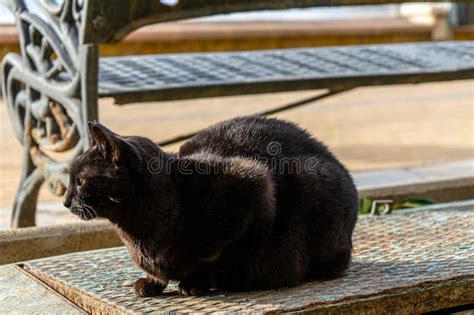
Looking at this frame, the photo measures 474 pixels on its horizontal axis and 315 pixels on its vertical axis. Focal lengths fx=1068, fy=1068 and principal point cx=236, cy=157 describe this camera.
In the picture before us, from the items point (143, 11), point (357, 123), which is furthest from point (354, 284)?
point (357, 123)

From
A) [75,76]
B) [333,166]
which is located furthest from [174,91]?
[333,166]

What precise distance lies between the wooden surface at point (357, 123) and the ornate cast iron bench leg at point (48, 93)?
17.5 inches

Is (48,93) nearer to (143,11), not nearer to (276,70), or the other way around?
(143,11)

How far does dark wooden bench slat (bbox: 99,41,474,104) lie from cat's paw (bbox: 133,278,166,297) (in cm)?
112

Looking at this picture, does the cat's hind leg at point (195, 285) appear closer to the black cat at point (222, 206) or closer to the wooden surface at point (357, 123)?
the black cat at point (222, 206)

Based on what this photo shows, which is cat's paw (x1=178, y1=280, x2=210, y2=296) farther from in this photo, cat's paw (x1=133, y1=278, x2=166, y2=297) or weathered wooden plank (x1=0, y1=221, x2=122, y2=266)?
weathered wooden plank (x1=0, y1=221, x2=122, y2=266)

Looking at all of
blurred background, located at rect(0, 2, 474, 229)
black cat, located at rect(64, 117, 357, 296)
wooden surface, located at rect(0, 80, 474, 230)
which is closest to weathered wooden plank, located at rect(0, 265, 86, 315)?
black cat, located at rect(64, 117, 357, 296)

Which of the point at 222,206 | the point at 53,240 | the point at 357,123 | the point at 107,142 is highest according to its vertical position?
the point at 107,142

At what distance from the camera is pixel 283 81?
3508 mm

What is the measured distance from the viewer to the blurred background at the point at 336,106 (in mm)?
5598

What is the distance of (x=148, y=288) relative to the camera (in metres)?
2.11

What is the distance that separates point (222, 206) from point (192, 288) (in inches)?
7.1

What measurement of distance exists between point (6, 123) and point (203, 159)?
489 centimetres

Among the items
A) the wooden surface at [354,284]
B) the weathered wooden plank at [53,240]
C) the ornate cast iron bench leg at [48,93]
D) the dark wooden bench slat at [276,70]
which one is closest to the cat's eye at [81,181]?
the wooden surface at [354,284]
